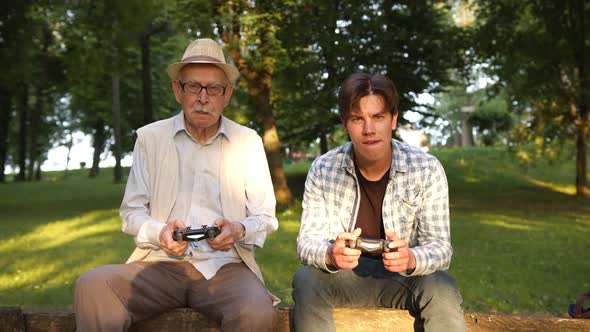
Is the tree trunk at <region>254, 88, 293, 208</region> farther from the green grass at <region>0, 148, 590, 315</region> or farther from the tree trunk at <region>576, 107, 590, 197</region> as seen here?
the tree trunk at <region>576, 107, 590, 197</region>

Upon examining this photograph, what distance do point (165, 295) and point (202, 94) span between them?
1177 millimetres

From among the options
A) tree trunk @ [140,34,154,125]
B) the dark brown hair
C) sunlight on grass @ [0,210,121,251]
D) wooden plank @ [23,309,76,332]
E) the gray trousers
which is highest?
tree trunk @ [140,34,154,125]

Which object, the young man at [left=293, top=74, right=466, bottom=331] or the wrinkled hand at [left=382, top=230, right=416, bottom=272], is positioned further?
the young man at [left=293, top=74, right=466, bottom=331]

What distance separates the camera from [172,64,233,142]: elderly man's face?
3867mm

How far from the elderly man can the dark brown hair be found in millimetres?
788

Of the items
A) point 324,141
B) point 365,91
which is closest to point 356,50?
point 324,141

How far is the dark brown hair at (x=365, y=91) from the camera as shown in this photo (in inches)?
135

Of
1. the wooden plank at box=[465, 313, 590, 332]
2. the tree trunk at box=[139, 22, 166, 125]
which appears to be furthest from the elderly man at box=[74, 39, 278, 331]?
the tree trunk at box=[139, 22, 166, 125]

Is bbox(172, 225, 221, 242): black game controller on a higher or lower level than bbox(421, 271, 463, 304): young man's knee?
higher

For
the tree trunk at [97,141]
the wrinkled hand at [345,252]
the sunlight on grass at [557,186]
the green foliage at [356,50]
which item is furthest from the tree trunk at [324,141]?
the tree trunk at [97,141]

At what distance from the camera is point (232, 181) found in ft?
12.8

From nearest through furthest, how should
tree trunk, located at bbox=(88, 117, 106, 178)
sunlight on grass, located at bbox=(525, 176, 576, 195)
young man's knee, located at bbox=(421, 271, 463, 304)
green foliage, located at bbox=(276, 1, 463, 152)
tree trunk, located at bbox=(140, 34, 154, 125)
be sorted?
young man's knee, located at bbox=(421, 271, 463, 304) → green foliage, located at bbox=(276, 1, 463, 152) → sunlight on grass, located at bbox=(525, 176, 576, 195) → tree trunk, located at bbox=(140, 34, 154, 125) → tree trunk, located at bbox=(88, 117, 106, 178)

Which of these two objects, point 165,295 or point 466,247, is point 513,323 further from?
point 466,247

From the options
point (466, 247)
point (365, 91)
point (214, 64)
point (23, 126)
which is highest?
point (23, 126)
